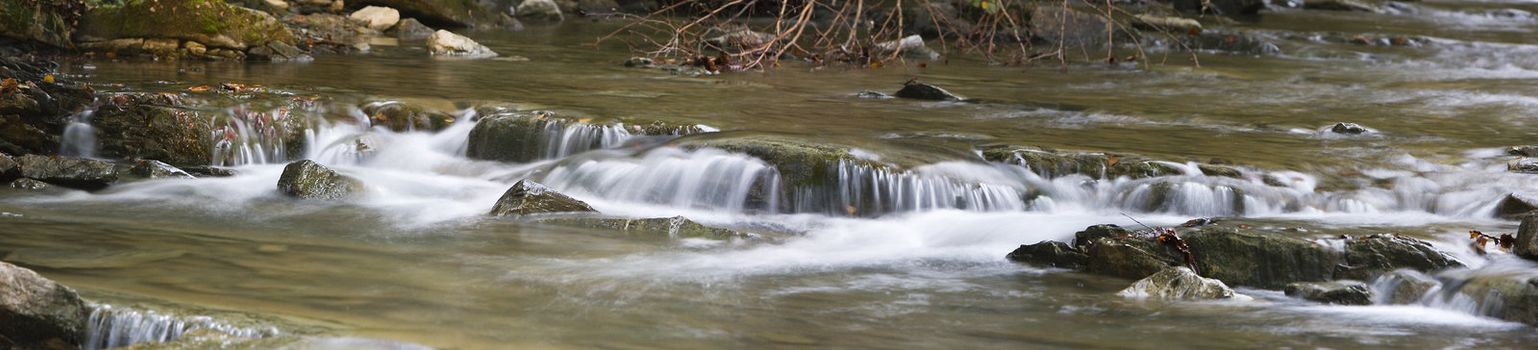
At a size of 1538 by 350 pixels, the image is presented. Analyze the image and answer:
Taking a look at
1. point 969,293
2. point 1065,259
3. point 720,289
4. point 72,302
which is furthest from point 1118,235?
point 72,302

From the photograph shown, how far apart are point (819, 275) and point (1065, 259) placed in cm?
106

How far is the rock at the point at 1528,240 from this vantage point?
→ 5.82 metres

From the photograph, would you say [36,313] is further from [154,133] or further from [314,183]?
[154,133]

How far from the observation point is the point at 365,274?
5.90 meters

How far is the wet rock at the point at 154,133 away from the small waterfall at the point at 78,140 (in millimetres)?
43

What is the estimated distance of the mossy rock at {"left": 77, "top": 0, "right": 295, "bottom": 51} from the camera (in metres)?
12.4

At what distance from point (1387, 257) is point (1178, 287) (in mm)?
876

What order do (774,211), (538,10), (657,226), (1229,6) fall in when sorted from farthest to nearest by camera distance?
(1229,6) → (538,10) → (774,211) → (657,226)

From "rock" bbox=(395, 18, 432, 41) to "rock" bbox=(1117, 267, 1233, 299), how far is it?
11351 millimetres

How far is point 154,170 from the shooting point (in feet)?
26.7

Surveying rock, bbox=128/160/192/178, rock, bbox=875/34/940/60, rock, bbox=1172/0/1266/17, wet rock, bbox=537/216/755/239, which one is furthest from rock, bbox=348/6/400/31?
rock, bbox=1172/0/1266/17

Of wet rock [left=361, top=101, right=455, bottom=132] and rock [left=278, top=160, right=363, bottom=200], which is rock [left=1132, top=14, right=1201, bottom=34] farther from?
rock [left=278, top=160, right=363, bottom=200]

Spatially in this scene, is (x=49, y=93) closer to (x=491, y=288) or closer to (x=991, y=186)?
(x=491, y=288)

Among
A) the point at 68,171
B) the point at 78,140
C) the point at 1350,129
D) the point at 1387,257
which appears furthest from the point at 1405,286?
the point at 78,140
